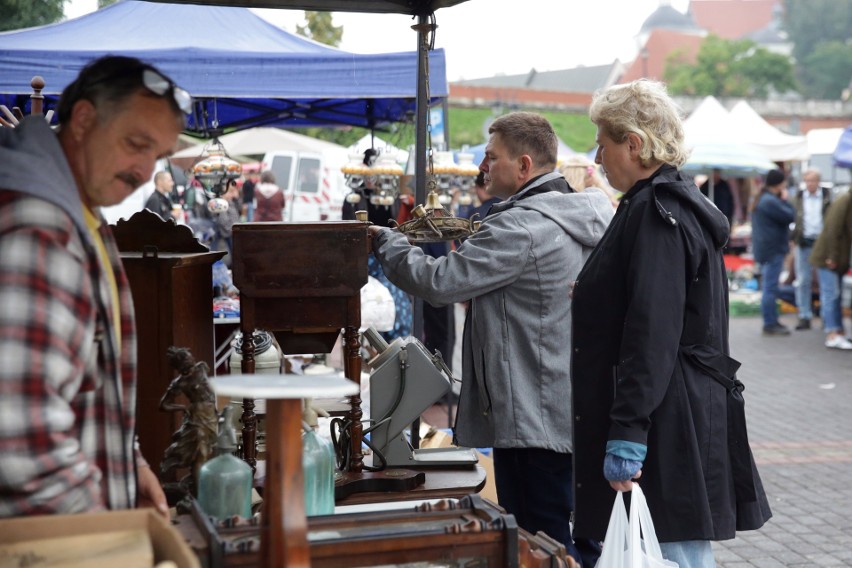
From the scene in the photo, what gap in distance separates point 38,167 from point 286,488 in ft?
2.20

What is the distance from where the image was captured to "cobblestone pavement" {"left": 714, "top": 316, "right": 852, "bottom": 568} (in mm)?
4700

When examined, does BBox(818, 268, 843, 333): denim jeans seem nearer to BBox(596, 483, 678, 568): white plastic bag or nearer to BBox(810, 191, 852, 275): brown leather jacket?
BBox(810, 191, 852, 275): brown leather jacket

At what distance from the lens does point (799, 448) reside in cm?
678

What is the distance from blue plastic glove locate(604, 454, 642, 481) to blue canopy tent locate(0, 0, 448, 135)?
293 centimetres

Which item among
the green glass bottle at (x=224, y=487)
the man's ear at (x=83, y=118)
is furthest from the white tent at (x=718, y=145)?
the man's ear at (x=83, y=118)

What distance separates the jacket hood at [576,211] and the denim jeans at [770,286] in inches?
353

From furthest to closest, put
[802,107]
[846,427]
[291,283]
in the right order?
[802,107] → [846,427] → [291,283]

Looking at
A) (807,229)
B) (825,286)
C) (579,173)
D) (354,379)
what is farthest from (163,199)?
(807,229)

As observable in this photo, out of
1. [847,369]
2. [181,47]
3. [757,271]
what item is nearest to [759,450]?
[847,369]

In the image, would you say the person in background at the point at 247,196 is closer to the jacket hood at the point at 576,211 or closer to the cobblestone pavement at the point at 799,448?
the cobblestone pavement at the point at 799,448

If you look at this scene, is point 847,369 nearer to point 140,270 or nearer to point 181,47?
point 181,47

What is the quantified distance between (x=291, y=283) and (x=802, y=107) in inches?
2063

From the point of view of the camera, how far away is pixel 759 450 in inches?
265

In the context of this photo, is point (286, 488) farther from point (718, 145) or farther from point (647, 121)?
point (718, 145)
